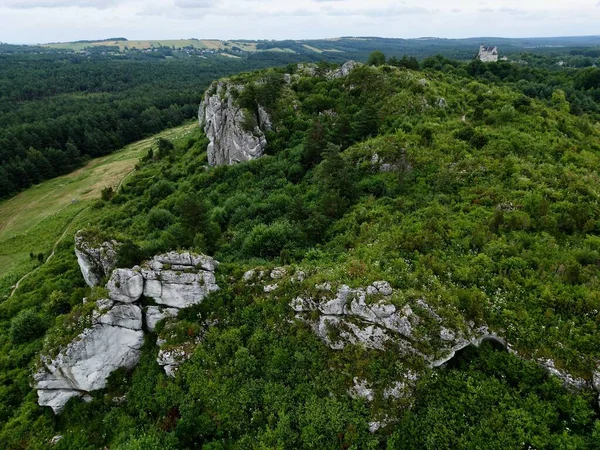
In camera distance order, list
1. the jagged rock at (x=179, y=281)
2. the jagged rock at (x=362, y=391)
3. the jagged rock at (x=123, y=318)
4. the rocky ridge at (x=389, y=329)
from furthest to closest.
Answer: the jagged rock at (x=179, y=281) < the jagged rock at (x=123, y=318) < the jagged rock at (x=362, y=391) < the rocky ridge at (x=389, y=329)

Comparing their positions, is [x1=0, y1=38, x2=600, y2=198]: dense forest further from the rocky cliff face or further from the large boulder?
the rocky cliff face

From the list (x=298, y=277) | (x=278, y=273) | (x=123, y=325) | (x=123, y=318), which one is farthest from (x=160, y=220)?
(x=298, y=277)

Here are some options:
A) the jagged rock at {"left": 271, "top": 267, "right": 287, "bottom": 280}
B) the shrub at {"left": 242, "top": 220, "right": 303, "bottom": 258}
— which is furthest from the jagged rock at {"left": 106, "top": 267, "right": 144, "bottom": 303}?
the shrub at {"left": 242, "top": 220, "right": 303, "bottom": 258}

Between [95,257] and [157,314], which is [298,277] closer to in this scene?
[157,314]

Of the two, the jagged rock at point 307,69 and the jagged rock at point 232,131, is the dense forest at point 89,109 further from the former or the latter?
the jagged rock at point 232,131

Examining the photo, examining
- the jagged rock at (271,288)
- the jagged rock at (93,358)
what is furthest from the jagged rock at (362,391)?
the jagged rock at (93,358)

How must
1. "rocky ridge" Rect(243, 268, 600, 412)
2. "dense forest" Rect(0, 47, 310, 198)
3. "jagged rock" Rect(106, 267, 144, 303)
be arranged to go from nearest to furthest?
"rocky ridge" Rect(243, 268, 600, 412) < "jagged rock" Rect(106, 267, 144, 303) < "dense forest" Rect(0, 47, 310, 198)

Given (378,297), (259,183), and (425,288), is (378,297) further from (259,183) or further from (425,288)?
(259,183)
